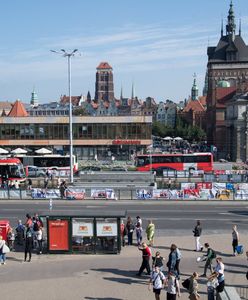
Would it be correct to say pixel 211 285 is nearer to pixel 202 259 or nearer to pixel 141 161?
pixel 202 259

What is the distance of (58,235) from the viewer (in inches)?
847

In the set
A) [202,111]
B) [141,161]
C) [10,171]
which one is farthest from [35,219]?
[202,111]

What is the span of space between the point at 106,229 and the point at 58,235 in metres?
1.97

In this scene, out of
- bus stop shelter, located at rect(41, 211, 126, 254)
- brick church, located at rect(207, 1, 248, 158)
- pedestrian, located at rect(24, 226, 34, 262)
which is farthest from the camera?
brick church, located at rect(207, 1, 248, 158)

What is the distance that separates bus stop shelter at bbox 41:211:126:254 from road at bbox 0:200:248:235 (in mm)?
4719

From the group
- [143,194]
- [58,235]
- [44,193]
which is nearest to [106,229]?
[58,235]

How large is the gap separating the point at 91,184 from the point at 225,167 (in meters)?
26.9

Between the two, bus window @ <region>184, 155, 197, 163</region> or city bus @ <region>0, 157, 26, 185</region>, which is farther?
bus window @ <region>184, 155, 197, 163</region>

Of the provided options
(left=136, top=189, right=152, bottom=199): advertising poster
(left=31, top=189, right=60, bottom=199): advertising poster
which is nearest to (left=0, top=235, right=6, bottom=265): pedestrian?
(left=31, top=189, right=60, bottom=199): advertising poster

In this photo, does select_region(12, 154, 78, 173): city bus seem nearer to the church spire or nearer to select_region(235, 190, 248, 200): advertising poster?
select_region(235, 190, 248, 200): advertising poster

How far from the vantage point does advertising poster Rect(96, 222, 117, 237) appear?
2148 cm

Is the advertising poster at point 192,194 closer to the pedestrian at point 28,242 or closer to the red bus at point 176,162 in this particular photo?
the pedestrian at point 28,242

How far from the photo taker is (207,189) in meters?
38.3

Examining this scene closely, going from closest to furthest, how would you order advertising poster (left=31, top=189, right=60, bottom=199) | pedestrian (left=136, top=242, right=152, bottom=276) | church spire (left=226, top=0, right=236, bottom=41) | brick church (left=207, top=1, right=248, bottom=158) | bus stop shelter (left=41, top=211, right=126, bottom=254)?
pedestrian (left=136, top=242, right=152, bottom=276) < bus stop shelter (left=41, top=211, right=126, bottom=254) < advertising poster (left=31, top=189, right=60, bottom=199) < brick church (left=207, top=1, right=248, bottom=158) < church spire (left=226, top=0, right=236, bottom=41)
